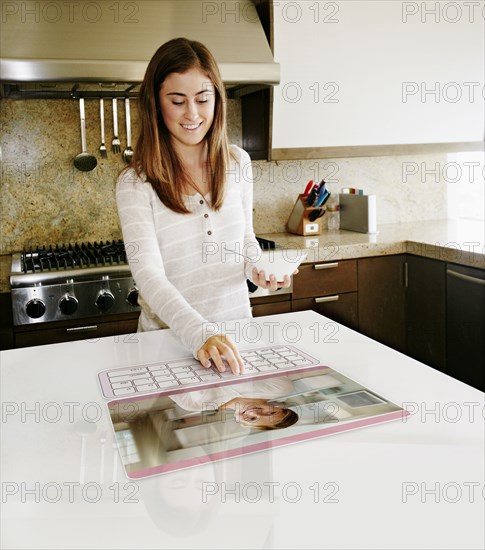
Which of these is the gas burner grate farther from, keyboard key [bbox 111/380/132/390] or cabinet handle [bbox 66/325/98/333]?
keyboard key [bbox 111/380/132/390]

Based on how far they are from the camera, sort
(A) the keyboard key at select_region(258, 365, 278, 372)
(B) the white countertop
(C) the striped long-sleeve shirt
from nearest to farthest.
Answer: (B) the white countertop < (A) the keyboard key at select_region(258, 365, 278, 372) < (C) the striped long-sleeve shirt

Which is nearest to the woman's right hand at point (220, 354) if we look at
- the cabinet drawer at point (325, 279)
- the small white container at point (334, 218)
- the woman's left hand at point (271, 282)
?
the woman's left hand at point (271, 282)

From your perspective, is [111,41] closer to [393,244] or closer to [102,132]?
[102,132]

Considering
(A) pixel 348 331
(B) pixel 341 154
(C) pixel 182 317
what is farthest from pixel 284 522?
(B) pixel 341 154

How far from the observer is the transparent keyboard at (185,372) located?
48.6 inches

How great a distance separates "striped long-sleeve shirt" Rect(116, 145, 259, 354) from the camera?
5.37ft

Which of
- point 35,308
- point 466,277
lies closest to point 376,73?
point 466,277

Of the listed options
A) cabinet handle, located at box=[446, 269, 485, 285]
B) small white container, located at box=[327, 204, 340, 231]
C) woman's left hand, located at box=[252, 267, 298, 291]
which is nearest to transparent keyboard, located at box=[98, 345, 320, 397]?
woman's left hand, located at box=[252, 267, 298, 291]

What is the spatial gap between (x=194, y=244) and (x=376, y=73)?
1.65 m

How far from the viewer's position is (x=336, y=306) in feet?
9.27

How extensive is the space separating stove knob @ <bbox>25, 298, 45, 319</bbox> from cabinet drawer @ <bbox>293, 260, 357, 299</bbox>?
1022 mm

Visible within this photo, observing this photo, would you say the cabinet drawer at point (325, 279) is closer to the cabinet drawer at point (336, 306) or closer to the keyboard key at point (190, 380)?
the cabinet drawer at point (336, 306)

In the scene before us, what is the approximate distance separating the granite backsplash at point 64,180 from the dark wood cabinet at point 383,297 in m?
0.63

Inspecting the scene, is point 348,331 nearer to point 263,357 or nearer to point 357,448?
point 263,357
